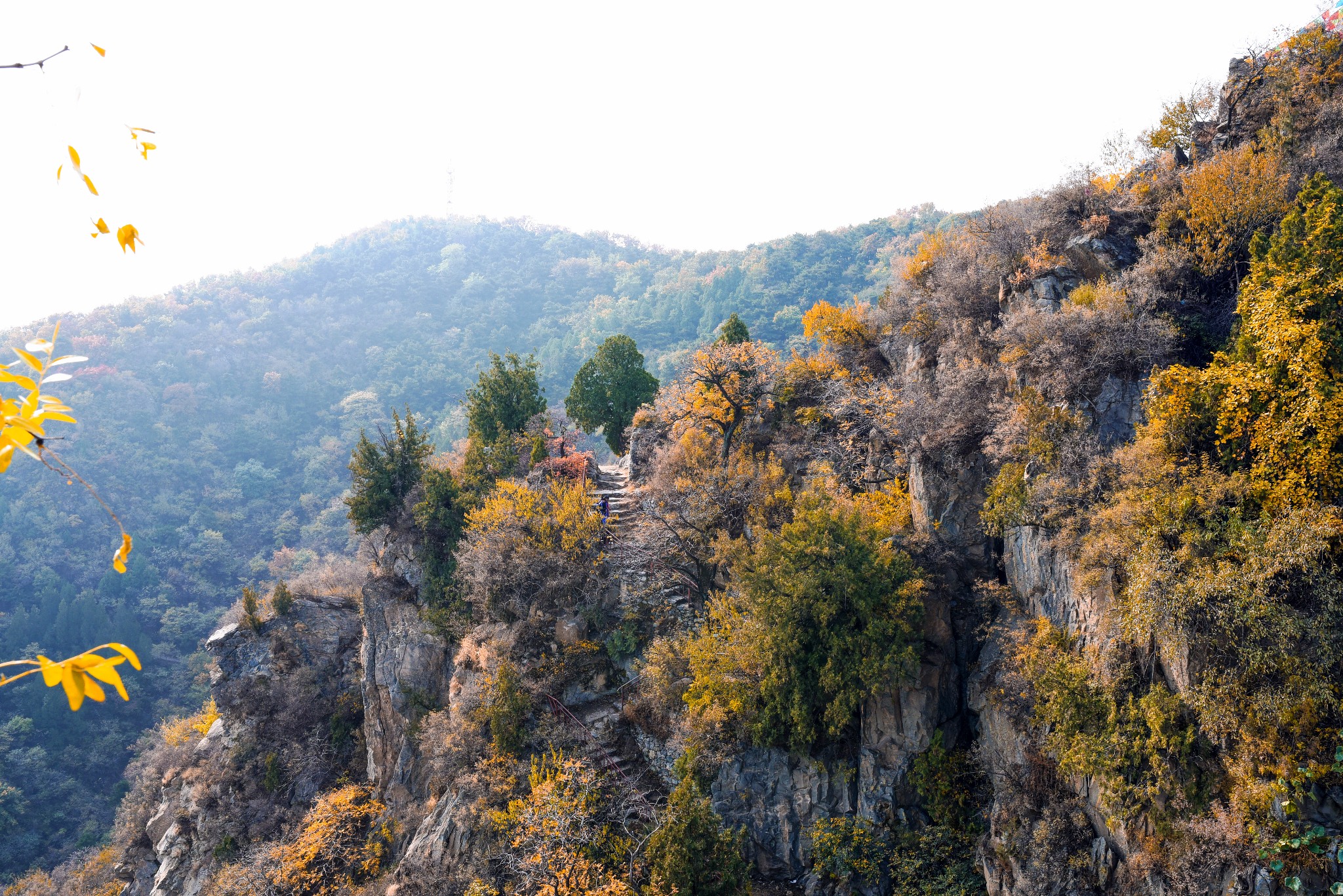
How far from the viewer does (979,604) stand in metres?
18.1

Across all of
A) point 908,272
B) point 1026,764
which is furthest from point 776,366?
point 1026,764

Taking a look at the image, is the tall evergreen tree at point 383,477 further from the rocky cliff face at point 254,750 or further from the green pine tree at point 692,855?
the green pine tree at point 692,855

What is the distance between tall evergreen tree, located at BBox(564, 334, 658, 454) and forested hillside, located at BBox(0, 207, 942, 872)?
23232 mm

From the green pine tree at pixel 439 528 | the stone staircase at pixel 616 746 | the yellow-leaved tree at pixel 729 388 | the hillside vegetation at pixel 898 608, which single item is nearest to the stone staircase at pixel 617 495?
the hillside vegetation at pixel 898 608

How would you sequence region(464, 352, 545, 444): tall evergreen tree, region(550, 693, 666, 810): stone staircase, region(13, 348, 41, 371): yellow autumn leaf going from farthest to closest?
1. region(464, 352, 545, 444): tall evergreen tree
2. region(550, 693, 666, 810): stone staircase
3. region(13, 348, 41, 371): yellow autumn leaf

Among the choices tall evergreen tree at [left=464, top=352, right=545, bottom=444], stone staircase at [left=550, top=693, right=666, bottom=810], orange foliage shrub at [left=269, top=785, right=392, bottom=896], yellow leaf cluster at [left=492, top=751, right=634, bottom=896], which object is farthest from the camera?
tall evergreen tree at [left=464, top=352, right=545, bottom=444]

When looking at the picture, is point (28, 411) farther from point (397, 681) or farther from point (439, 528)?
point (397, 681)

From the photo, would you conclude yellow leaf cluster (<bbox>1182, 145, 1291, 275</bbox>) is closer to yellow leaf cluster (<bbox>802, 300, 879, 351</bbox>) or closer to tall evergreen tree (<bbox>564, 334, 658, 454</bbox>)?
yellow leaf cluster (<bbox>802, 300, 879, 351</bbox>)

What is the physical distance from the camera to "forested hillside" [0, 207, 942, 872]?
172 ft

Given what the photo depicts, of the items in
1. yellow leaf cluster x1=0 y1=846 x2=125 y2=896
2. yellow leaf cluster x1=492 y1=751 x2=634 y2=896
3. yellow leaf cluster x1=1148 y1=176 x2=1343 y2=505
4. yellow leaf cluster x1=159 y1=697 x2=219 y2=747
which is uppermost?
yellow leaf cluster x1=1148 y1=176 x2=1343 y2=505

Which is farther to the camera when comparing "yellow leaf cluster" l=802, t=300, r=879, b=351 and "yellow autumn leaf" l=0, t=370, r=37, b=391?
"yellow leaf cluster" l=802, t=300, r=879, b=351

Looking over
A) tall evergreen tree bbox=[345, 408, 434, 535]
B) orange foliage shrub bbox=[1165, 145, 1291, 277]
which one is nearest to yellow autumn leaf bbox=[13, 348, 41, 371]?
orange foliage shrub bbox=[1165, 145, 1291, 277]

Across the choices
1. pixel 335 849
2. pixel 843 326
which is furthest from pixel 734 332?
pixel 335 849

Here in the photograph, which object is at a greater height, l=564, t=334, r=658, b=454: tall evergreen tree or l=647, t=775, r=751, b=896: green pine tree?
l=564, t=334, r=658, b=454: tall evergreen tree
